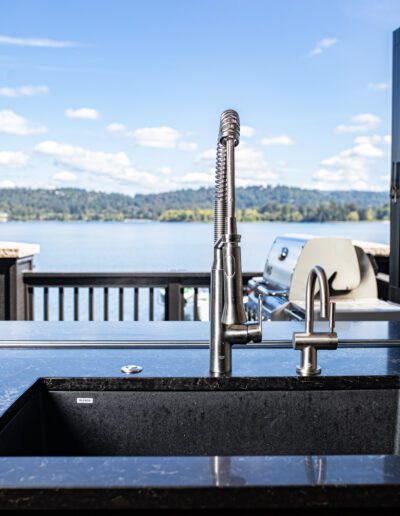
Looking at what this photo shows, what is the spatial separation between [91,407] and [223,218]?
16.4 inches

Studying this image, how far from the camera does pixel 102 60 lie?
588 inches

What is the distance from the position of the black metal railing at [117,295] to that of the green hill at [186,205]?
61 centimetres

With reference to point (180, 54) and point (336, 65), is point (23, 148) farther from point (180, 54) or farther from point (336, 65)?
point (336, 65)

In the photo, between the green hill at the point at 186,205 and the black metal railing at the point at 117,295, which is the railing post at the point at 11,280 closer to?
the black metal railing at the point at 117,295

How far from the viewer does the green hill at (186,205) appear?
4317mm

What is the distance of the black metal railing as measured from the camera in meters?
4.00

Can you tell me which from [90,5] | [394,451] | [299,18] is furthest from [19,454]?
[299,18]

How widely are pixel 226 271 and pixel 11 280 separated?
2967mm

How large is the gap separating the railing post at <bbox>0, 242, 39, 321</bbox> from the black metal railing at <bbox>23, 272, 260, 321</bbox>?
91 mm

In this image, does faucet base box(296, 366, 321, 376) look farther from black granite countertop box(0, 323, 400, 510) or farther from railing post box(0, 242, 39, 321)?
railing post box(0, 242, 39, 321)

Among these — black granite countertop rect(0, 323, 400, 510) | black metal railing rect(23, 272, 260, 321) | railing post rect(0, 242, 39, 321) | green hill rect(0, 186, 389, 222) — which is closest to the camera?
black granite countertop rect(0, 323, 400, 510)

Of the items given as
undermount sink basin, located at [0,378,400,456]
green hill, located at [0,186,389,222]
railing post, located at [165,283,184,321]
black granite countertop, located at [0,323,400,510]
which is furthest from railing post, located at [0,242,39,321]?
black granite countertop, located at [0,323,400,510]

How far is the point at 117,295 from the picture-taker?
414cm

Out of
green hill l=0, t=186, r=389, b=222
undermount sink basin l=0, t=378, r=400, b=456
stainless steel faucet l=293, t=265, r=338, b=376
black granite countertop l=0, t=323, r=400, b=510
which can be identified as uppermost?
green hill l=0, t=186, r=389, b=222
